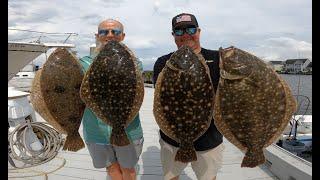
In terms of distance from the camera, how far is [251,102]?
2693 millimetres

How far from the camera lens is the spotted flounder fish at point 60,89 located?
3.00 m

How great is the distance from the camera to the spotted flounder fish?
3.00 metres

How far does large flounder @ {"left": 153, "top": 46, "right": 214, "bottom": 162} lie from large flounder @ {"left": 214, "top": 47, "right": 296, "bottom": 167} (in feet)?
0.37

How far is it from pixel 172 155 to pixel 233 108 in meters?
1.15

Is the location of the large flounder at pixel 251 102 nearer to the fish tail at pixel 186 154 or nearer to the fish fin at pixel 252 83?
the fish fin at pixel 252 83

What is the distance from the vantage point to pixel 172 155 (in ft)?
12.0

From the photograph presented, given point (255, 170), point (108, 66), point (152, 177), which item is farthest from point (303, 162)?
point (108, 66)

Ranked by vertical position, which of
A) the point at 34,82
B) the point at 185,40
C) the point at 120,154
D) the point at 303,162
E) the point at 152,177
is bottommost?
the point at 152,177

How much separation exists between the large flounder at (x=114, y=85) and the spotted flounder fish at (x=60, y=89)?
0.18m

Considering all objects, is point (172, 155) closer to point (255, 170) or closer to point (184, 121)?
point (184, 121)

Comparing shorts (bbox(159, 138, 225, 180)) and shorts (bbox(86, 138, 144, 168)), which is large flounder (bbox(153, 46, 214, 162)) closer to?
shorts (bbox(159, 138, 225, 180))

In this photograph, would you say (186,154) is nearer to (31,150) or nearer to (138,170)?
(138,170)

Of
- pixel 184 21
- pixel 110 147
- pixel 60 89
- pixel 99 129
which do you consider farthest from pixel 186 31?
pixel 110 147

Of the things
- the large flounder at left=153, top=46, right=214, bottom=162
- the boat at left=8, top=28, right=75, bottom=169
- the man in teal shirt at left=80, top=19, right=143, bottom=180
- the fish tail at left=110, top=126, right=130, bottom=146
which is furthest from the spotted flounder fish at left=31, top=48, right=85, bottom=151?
the boat at left=8, top=28, right=75, bottom=169
